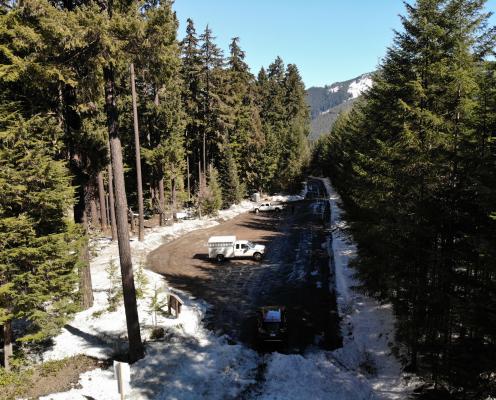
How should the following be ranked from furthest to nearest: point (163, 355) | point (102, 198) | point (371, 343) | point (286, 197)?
point (286, 197) < point (102, 198) < point (371, 343) < point (163, 355)

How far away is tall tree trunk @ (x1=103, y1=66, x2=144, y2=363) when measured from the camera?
1245 centimetres

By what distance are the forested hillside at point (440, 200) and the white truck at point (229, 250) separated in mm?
12357

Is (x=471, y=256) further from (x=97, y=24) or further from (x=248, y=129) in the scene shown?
(x=248, y=129)

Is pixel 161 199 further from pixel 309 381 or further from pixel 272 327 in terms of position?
pixel 309 381

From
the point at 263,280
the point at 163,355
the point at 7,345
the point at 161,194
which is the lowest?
the point at 263,280

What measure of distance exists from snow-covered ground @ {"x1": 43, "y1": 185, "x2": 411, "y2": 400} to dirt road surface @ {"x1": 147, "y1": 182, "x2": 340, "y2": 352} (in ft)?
3.40

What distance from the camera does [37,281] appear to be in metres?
12.5

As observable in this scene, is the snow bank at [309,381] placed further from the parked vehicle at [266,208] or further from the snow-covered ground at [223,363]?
the parked vehicle at [266,208]

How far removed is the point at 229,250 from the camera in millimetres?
30188

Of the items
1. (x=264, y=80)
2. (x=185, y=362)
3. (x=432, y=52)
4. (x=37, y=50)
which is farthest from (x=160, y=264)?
(x=264, y=80)

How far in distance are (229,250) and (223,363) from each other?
53.0ft

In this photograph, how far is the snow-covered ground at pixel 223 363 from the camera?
1235 cm

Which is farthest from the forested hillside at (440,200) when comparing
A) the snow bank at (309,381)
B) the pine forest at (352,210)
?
the snow bank at (309,381)

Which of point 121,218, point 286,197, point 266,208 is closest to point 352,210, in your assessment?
point 121,218
